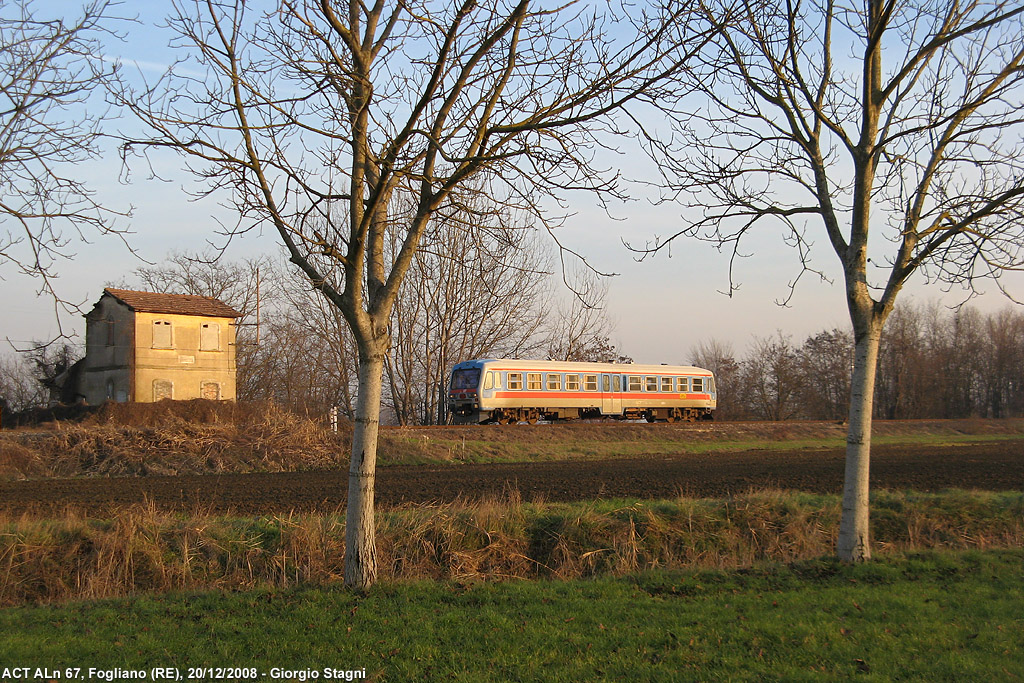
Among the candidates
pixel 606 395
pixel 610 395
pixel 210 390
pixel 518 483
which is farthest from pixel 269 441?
pixel 610 395

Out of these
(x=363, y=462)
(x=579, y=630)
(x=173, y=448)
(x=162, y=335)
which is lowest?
(x=579, y=630)

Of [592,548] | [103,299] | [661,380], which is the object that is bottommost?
[592,548]

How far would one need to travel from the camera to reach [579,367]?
1324 inches

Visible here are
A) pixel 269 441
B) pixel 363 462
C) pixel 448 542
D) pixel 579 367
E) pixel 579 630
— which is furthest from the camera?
pixel 579 367

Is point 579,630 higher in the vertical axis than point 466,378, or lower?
lower

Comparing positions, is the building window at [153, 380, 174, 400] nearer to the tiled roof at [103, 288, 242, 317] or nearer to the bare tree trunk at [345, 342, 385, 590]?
the tiled roof at [103, 288, 242, 317]

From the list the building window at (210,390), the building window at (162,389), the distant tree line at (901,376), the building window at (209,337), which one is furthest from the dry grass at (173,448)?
the distant tree line at (901,376)

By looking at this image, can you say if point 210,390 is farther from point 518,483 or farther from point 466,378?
point 518,483

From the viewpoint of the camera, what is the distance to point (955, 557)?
29.3 ft

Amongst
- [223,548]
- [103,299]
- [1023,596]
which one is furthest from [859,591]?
[103,299]

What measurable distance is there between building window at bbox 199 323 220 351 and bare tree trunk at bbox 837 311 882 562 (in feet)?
109

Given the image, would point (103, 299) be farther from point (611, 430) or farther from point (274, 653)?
point (274, 653)

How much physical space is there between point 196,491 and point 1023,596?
44.8ft

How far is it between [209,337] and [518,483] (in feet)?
81.0
